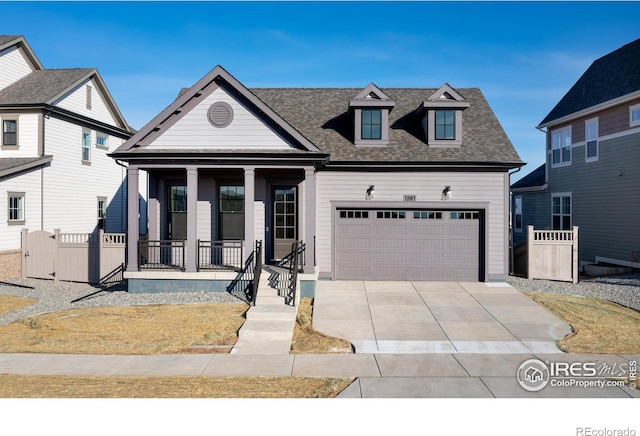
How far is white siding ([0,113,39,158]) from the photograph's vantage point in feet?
62.8

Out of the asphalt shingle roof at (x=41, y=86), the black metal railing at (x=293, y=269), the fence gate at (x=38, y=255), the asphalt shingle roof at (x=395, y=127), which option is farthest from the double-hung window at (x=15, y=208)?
the black metal railing at (x=293, y=269)

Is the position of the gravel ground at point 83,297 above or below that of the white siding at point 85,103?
below

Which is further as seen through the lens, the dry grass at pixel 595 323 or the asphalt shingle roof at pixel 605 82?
the asphalt shingle roof at pixel 605 82

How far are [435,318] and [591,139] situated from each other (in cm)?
1419

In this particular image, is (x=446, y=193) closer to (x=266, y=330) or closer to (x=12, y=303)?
(x=266, y=330)

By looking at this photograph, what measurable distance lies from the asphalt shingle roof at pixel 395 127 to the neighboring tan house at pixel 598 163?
221 inches

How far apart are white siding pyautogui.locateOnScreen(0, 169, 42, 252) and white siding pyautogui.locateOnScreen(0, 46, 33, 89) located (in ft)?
18.1

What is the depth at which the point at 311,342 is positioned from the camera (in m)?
9.49

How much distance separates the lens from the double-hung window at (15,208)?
57.1 ft

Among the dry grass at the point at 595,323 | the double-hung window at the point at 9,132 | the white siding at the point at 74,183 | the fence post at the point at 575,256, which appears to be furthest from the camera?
the white siding at the point at 74,183

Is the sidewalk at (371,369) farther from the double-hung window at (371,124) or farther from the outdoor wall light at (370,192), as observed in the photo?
the double-hung window at (371,124)

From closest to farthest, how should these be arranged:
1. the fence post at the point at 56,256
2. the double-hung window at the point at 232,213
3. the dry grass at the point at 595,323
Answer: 1. the dry grass at the point at 595,323
2. the double-hung window at the point at 232,213
3. the fence post at the point at 56,256

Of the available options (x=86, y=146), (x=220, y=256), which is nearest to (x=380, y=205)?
(x=220, y=256)

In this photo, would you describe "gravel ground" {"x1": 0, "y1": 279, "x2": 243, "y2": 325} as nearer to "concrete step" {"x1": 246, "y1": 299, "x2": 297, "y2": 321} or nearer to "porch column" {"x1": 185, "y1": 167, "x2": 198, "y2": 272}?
"porch column" {"x1": 185, "y1": 167, "x2": 198, "y2": 272}
